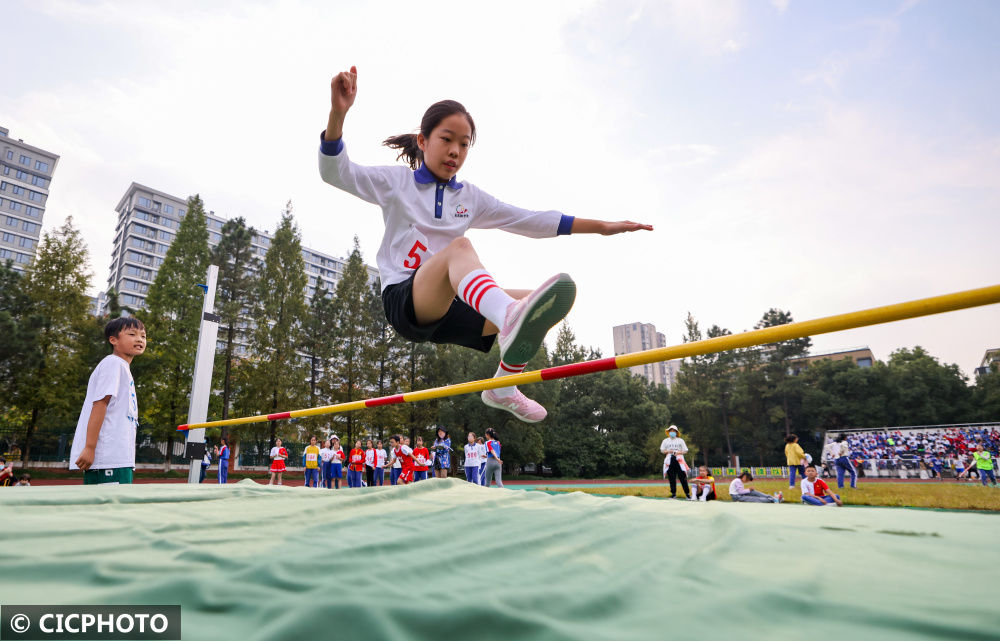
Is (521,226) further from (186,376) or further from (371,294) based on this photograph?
(371,294)

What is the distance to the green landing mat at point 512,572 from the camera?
77cm

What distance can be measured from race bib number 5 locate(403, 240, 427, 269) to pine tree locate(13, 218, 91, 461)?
18.9 m

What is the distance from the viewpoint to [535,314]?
1916 millimetres

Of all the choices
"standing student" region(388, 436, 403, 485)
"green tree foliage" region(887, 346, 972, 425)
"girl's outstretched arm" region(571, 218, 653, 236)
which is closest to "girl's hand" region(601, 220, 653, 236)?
"girl's outstretched arm" region(571, 218, 653, 236)

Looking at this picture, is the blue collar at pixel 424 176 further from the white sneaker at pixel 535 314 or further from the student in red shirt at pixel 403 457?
the student in red shirt at pixel 403 457

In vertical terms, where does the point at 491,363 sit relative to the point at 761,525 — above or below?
above

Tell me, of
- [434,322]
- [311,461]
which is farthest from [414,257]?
[311,461]

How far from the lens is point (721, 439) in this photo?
42.3m

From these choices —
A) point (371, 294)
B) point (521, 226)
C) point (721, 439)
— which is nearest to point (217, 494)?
point (521, 226)

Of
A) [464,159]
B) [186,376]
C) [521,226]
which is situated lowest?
[521,226]

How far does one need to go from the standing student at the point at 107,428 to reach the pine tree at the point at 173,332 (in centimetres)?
1840

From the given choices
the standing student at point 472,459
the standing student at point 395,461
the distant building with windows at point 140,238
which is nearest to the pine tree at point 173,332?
the standing student at point 395,461

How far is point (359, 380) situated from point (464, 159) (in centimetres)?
2381

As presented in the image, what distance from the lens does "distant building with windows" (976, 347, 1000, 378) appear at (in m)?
41.4
